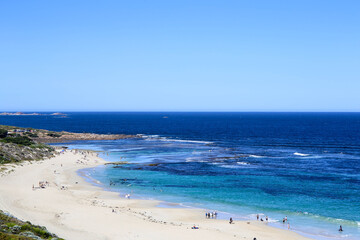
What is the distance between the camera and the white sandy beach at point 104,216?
33.6 meters

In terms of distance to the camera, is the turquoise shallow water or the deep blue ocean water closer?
the turquoise shallow water

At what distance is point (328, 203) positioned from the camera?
45.7 m

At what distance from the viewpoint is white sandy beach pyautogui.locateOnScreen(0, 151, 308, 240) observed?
33.6m

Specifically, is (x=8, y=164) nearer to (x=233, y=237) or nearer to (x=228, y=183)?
(x=228, y=183)

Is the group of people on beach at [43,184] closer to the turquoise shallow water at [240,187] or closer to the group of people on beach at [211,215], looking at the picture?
the turquoise shallow water at [240,187]

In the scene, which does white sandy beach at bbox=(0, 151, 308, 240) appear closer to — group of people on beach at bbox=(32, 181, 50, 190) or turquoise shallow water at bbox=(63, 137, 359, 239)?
group of people on beach at bbox=(32, 181, 50, 190)

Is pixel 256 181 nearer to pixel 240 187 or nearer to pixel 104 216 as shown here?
pixel 240 187

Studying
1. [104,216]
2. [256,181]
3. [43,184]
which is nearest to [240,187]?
[256,181]

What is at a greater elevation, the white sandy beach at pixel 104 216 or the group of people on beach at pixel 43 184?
the group of people on beach at pixel 43 184

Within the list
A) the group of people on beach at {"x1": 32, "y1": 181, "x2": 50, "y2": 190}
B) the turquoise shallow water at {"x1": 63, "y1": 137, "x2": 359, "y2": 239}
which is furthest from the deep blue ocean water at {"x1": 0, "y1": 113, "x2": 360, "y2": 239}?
the group of people on beach at {"x1": 32, "y1": 181, "x2": 50, "y2": 190}

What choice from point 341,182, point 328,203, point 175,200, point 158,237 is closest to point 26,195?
point 175,200

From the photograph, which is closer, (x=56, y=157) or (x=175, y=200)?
(x=175, y=200)

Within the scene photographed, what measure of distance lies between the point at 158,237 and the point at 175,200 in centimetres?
1529

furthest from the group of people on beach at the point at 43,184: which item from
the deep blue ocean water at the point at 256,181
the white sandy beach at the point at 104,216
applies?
the deep blue ocean water at the point at 256,181
